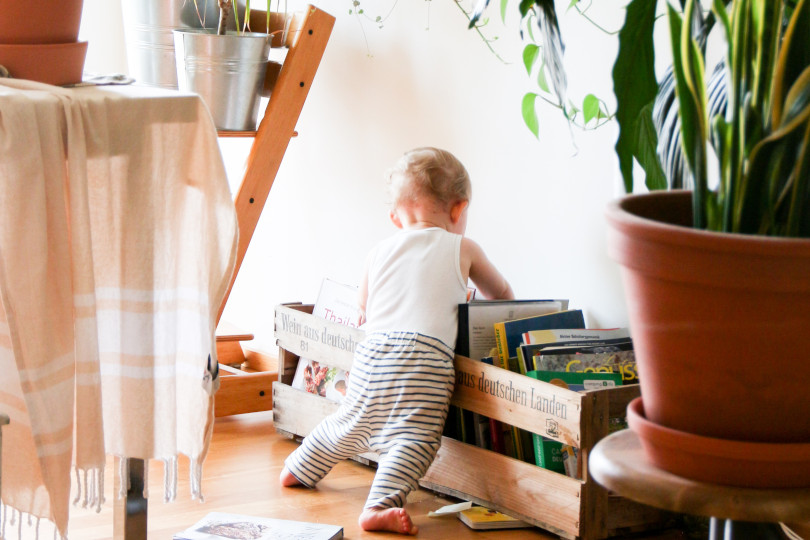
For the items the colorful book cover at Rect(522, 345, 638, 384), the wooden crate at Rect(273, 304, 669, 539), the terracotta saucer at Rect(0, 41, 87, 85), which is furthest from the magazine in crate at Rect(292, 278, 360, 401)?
the terracotta saucer at Rect(0, 41, 87, 85)

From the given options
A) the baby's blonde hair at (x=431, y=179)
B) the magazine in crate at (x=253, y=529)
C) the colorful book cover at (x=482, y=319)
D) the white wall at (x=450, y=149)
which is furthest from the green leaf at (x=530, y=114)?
the magazine in crate at (x=253, y=529)

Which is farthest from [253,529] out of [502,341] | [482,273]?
[482,273]

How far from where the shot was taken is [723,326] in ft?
1.78

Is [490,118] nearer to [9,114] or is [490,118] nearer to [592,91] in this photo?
[592,91]

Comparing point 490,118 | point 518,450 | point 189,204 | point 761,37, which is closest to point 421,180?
point 490,118

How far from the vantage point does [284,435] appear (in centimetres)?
218

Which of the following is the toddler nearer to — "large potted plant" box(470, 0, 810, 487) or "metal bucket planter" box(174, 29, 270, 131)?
"metal bucket planter" box(174, 29, 270, 131)

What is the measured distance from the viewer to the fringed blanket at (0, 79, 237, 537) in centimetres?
103

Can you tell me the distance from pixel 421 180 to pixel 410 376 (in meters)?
0.40

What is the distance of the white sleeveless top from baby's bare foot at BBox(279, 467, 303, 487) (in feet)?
1.04

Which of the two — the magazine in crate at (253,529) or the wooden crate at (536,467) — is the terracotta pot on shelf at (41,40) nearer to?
the magazine in crate at (253,529)

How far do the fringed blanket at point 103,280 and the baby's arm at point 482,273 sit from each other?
791mm

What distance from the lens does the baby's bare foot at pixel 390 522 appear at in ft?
5.30

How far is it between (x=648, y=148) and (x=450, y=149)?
1303 millimetres
